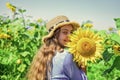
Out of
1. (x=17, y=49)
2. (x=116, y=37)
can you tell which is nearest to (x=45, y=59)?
(x=116, y=37)

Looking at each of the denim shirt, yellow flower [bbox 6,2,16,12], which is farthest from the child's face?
yellow flower [bbox 6,2,16,12]

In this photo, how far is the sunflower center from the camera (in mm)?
2365

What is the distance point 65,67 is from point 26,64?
2990 mm

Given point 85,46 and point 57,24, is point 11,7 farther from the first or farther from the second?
point 85,46

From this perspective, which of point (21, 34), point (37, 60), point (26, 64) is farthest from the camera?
point (21, 34)

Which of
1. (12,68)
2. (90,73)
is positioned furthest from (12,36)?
(90,73)

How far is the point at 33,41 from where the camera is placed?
6.01m

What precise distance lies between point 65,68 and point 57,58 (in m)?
0.12

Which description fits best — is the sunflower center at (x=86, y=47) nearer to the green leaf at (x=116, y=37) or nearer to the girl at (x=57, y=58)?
the green leaf at (x=116, y=37)

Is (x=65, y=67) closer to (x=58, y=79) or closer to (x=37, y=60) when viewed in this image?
(x=58, y=79)

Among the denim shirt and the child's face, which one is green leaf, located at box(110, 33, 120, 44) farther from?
the child's face

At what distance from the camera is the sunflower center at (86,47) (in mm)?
2365

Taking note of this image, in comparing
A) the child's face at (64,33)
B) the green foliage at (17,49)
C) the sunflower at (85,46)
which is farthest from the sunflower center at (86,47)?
the green foliage at (17,49)

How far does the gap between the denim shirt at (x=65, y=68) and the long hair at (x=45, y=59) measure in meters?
0.18
